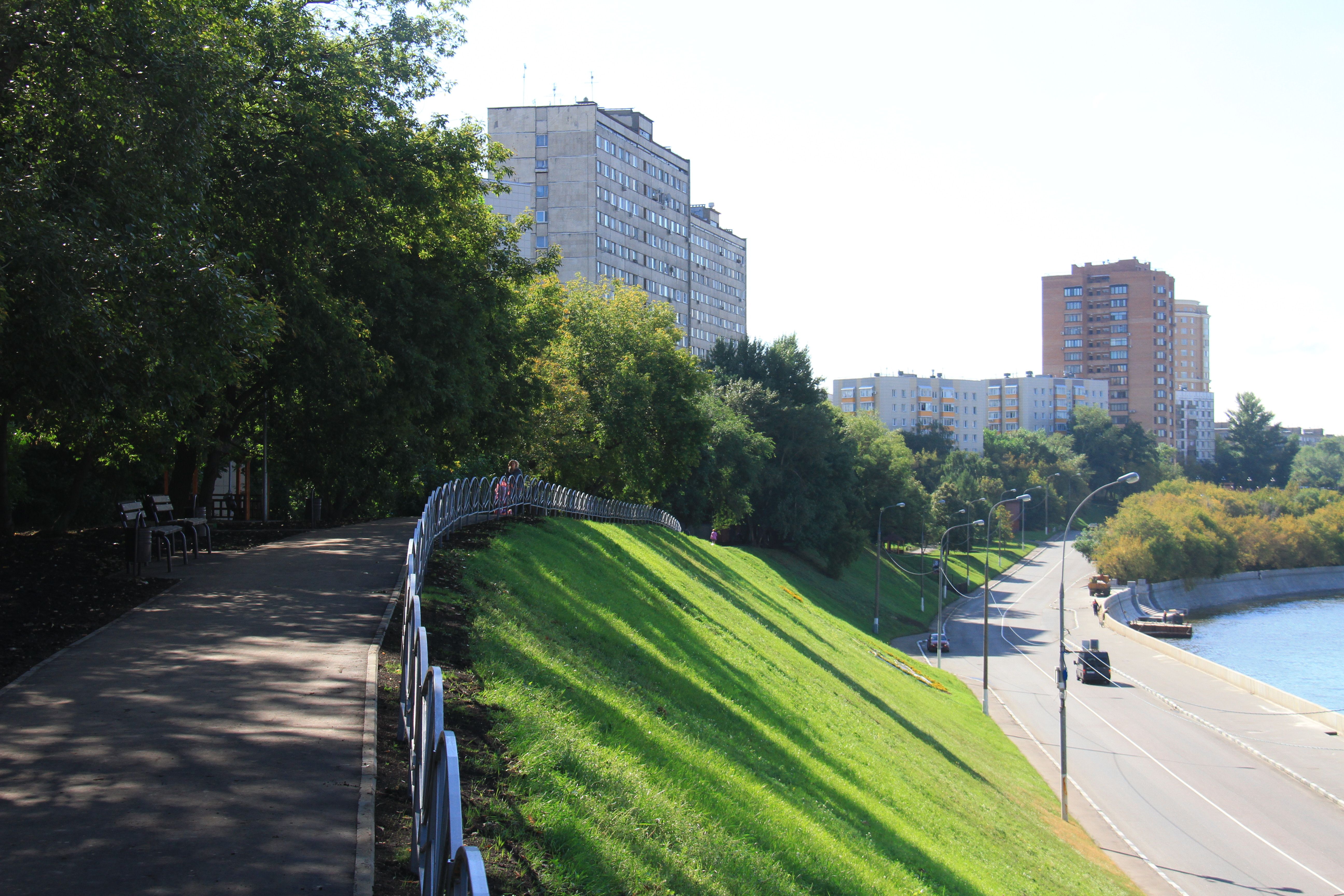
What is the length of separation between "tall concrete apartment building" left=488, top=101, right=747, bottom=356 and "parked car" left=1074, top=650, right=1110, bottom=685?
114 ft

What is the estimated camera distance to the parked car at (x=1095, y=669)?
50844 mm

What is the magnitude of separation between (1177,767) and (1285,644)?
158 ft

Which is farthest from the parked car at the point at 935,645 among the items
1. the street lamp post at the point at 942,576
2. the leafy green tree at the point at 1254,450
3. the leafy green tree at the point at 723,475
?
the leafy green tree at the point at 1254,450

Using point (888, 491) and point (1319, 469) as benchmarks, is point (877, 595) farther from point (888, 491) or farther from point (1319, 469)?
point (1319, 469)

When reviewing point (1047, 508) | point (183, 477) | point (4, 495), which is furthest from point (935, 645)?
point (1047, 508)

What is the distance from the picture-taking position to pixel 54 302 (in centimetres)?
1013

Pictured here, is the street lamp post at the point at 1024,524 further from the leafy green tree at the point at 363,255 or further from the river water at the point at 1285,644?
the leafy green tree at the point at 363,255

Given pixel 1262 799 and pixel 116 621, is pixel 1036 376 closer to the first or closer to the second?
pixel 1262 799

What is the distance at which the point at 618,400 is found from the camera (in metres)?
40.6

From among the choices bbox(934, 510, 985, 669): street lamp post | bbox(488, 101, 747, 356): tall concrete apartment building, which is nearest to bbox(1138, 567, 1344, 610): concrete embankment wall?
bbox(934, 510, 985, 669): street lamp post

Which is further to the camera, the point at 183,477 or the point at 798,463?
the point at 798,463

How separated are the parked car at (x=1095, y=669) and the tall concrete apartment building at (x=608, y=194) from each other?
34873 mm

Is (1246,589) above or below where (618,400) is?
below

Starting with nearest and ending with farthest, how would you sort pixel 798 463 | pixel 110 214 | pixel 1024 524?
pixel 110 214 → pixel 798 463 → pixel 1024 524
